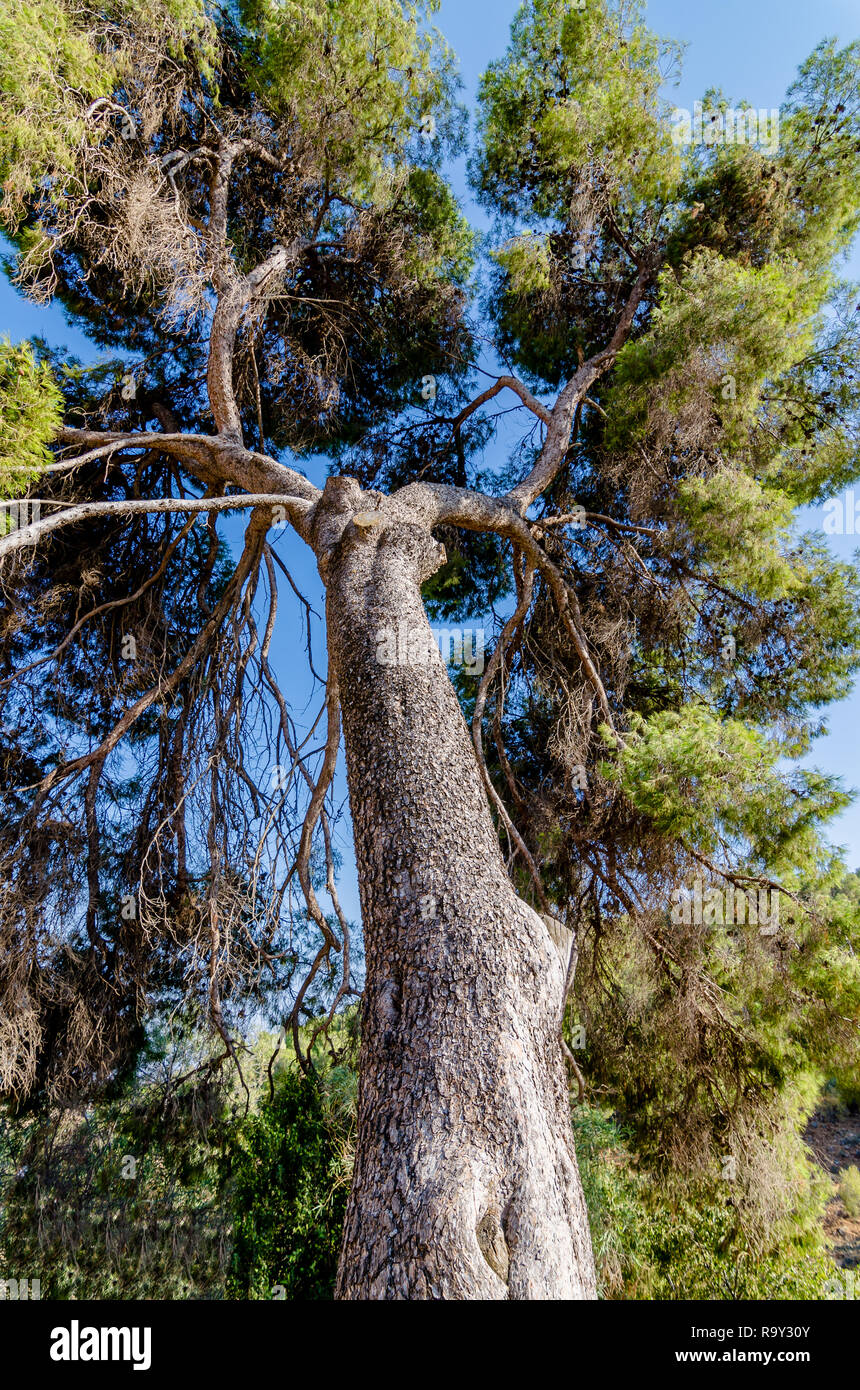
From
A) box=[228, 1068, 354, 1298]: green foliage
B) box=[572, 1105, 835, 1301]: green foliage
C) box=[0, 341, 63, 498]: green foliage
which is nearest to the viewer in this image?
box=[0, 341, 63, 498]: green foliage

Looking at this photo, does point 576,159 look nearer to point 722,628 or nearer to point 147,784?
point 722,628

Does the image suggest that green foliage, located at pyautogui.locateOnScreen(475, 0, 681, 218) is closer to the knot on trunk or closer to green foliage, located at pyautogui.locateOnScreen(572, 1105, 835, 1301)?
the knot on trunk

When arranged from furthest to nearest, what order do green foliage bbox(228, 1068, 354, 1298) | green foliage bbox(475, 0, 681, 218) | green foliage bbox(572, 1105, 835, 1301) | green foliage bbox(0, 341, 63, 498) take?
green foliage bbox(228, 1068, 354, 1298) → green foliage bbox(475, 0, 681, 218) → green foliage bbox(572, 1105, 835, 1301) → green foliage bbox(0, 341, 63, 498)

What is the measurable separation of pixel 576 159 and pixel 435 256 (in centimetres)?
124

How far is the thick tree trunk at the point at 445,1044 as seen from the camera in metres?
1.49

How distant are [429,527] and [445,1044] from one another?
2607 mm

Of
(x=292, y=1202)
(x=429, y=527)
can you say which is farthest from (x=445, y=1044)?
(x=292, y=1202)

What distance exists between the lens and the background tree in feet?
9.57

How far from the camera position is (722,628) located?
4.85m

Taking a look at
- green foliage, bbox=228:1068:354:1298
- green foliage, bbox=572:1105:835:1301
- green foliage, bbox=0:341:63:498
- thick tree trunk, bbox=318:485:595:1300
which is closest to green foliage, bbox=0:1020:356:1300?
green foliage, bbox=228:1068:354:1298

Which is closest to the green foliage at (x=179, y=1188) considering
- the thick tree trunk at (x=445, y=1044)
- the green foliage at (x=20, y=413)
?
the thick tree trunk at (x=445, y=1044)

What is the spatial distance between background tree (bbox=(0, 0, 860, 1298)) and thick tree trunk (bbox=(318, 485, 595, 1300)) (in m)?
0.02
